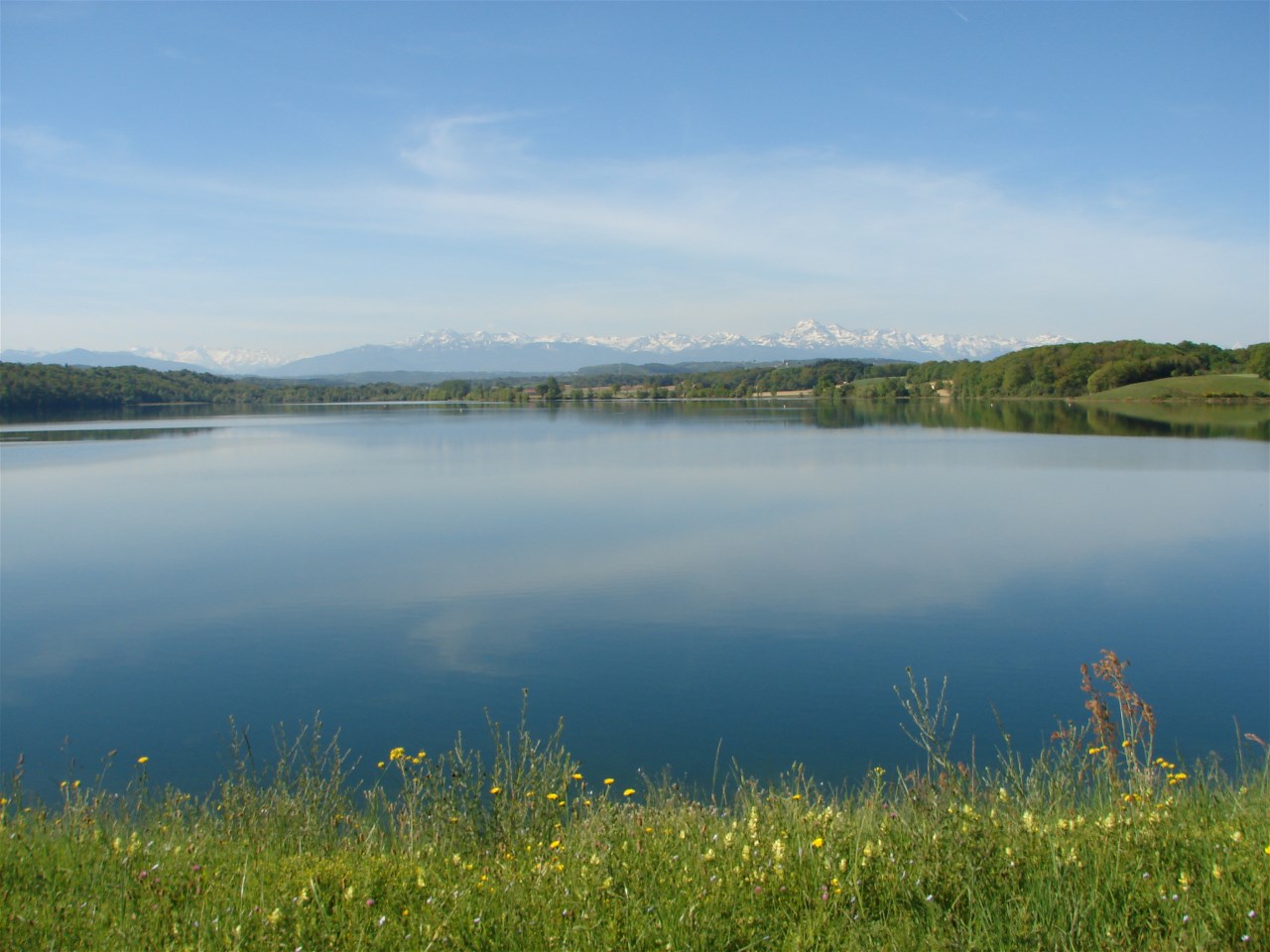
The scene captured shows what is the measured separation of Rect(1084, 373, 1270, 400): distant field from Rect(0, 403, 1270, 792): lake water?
51694 mm

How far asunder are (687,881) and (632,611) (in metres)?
8.16

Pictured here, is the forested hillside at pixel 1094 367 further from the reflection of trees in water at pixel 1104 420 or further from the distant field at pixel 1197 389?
the reflection of trees in water at pixel 1104 420

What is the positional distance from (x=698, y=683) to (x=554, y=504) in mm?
12260

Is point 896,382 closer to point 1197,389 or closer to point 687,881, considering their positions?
point 1197,389

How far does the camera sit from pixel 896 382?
98.8m

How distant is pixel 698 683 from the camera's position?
869 centimetres

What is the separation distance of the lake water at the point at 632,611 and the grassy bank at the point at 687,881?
10.1ft

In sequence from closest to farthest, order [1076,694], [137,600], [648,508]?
[1076,694]
[137,600]
[648,508]

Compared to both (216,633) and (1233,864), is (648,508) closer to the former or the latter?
(216,633)

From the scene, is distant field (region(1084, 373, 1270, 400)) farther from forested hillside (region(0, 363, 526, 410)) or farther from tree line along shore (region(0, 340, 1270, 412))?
forested hillside (region(0, 363, 526, 410))

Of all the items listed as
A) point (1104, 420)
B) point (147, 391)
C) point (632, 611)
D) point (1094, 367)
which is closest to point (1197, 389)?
point (1094, 367)

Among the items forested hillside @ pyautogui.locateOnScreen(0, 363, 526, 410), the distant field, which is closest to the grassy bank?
the distant field

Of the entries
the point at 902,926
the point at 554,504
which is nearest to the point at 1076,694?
the point at 902,926

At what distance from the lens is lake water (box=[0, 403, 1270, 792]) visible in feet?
25.6
